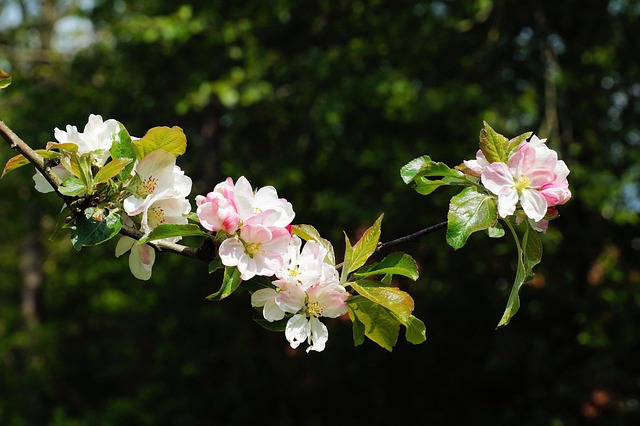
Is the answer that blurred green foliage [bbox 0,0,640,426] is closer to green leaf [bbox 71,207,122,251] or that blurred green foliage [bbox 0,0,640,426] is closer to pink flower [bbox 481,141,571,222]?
pink flower [bbox 481,141,571,222]

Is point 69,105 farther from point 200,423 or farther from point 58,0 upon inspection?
point 58,0

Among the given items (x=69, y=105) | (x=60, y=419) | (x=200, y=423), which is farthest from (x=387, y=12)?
(x=60, y=419)

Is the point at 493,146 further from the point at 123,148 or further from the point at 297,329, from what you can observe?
the point at 123,148

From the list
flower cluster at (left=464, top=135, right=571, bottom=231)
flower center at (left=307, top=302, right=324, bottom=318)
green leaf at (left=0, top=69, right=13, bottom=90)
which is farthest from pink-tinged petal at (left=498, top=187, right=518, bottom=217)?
green leaf at (left=0, top=69, right=13, bottom=90)

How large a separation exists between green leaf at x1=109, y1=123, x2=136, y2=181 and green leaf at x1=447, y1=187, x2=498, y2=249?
13.8 inches

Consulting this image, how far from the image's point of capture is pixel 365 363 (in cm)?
535

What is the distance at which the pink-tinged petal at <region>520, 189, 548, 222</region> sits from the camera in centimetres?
85

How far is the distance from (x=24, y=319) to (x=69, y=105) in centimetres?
431

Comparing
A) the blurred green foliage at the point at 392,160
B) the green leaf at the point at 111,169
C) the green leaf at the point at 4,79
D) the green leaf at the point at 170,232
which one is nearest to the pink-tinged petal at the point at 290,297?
the green leaf at the point at 170,232

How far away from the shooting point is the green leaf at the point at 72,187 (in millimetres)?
811

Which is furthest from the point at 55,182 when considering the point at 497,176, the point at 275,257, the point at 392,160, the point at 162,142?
the point at 392,160

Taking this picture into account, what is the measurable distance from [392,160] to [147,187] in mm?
3813

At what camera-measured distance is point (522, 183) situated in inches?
33.6

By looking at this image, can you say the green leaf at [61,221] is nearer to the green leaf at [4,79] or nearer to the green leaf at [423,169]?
the green leaf at [4,79]
